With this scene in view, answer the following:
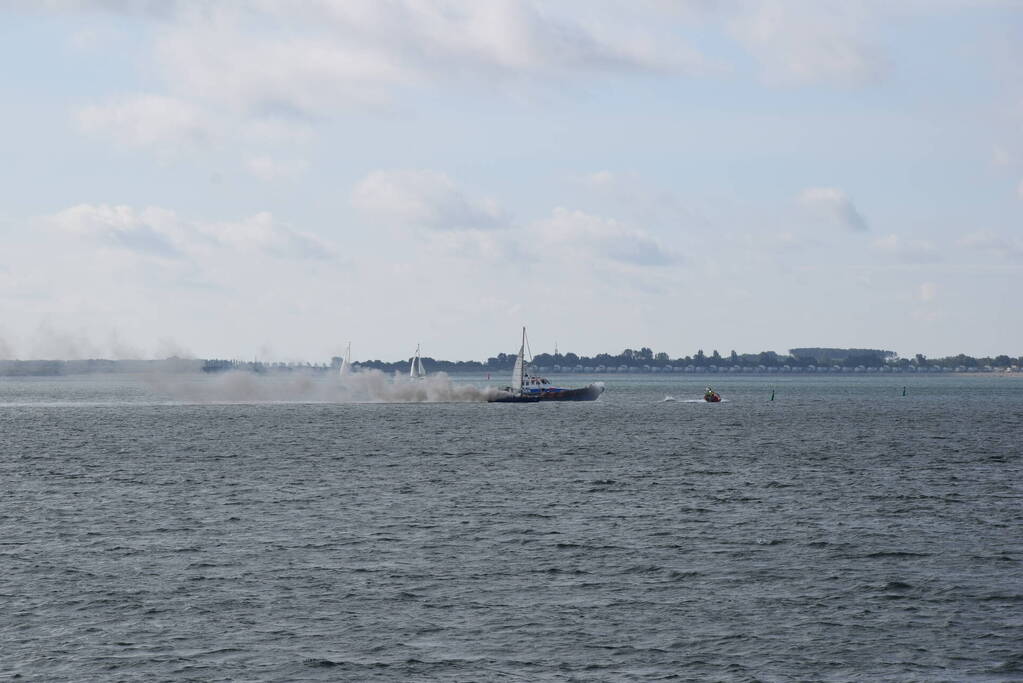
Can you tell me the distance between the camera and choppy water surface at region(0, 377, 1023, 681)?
37469mm

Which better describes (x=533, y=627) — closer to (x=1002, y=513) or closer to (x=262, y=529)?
(x=262, y=529)

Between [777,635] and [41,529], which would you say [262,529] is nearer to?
[41,529]

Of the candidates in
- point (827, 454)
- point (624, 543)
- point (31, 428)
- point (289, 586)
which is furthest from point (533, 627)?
point (31, 428)

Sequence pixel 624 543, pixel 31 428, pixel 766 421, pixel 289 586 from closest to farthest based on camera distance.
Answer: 1. pixel 289 586
2. pixel 624 543
3. pixel 31 428
4. pixel 766 421

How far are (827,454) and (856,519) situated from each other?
169 ft

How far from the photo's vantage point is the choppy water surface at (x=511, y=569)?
3747 cm

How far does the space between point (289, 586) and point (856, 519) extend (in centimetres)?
3528

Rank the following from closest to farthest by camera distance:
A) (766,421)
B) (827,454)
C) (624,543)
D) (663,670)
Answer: (663,670), (624,543), (827,454), (766,421)

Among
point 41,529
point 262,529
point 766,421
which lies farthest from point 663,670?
point 766,421

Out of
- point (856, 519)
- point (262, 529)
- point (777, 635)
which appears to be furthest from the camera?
point (856, 519)

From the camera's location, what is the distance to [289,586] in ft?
158

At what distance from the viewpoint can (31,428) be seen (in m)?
173

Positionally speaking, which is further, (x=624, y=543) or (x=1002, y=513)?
(x=1002, y=513)

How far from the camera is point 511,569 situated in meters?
52.0
